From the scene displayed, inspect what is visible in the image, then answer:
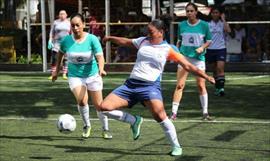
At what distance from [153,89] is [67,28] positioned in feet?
38.9

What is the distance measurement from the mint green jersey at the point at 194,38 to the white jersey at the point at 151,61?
3.16 metres

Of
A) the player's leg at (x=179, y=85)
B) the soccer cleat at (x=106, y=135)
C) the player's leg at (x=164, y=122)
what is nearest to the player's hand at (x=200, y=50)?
the player's leg at (x=179, y=85)

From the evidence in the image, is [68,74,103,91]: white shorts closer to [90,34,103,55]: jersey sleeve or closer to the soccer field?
[90,34,103,55]: jersey sleeve

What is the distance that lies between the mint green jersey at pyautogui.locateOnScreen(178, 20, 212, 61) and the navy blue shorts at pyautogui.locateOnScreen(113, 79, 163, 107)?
324cm

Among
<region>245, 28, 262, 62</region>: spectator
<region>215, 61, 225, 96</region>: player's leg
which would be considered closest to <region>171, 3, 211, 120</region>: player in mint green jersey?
<region>215, 61, 225, 96</region>: player's leg

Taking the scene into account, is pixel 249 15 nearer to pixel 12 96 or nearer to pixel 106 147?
pixel 12 96

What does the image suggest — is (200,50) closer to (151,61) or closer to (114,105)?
(151,61)

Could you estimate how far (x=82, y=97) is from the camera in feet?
35.6

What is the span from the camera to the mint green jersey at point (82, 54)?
10627 millimetres

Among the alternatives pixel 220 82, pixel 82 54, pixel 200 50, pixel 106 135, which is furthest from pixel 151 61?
pixel 220 82

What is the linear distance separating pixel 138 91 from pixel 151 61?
1.50 ft

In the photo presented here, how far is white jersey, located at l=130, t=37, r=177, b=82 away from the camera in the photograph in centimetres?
935

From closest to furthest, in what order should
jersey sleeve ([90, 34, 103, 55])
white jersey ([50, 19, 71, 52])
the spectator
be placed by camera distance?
jersey sleeve ([90, 34, 103, 55])
white jersey ([50, 19, 71, 52])
the spectator

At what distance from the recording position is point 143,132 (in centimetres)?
1149
